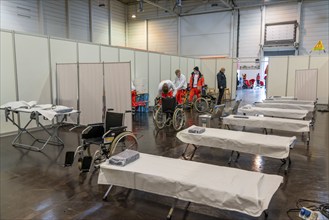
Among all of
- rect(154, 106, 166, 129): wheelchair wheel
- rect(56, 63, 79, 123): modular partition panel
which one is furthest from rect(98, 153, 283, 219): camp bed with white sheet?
rect(56, 63, 79, 123): modular partition panel

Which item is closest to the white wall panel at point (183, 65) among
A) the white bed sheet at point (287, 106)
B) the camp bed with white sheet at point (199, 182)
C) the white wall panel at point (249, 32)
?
the white wall panel at point (249, 32)

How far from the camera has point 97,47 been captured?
7.75m

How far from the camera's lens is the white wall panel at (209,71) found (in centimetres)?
1347

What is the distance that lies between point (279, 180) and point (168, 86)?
4516 millimetres

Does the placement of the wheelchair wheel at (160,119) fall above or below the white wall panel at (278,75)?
below

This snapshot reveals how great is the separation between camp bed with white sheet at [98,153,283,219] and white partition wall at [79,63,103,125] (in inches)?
141

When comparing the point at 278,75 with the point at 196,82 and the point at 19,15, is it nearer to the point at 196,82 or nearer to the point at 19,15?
the point at 196,82

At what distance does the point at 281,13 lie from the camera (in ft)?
44.4

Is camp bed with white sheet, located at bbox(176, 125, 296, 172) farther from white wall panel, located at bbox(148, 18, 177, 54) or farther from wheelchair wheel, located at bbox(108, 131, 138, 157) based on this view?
white wall panel, located at bbox(148, 18, 177, 54)

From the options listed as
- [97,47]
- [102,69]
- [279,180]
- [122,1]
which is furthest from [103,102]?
[122,1]

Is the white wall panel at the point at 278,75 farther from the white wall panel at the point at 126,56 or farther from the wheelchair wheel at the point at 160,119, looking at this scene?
the wheelchair wheel at the point at 160,119

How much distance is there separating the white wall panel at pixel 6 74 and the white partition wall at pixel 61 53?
1.02m

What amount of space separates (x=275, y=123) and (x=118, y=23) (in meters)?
13.7

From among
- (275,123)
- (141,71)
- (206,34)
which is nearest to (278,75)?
(206,34)
